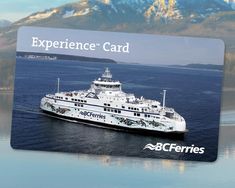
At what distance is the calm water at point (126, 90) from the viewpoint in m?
3.66

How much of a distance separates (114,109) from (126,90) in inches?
6.1

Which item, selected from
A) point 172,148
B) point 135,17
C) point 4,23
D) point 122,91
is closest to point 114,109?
point 122,91

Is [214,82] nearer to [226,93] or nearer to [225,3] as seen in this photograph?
[226,93]

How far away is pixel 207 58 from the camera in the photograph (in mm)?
3635

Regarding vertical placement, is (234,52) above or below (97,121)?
above

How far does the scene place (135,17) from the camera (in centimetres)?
376

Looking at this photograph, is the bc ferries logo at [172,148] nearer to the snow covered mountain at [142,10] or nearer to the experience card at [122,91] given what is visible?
the experience card at [122,91]

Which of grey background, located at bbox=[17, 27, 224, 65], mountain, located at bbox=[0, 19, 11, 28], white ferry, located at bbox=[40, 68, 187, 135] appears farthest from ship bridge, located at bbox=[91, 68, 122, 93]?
mountain, located at bbox=[0, 19, 11, 28]

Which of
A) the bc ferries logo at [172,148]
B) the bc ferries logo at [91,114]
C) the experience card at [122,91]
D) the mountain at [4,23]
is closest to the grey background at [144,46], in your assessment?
the experience card at [122,91]

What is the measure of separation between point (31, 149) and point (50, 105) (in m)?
0.32

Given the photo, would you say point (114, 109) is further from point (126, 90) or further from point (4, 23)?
point (4, 23)

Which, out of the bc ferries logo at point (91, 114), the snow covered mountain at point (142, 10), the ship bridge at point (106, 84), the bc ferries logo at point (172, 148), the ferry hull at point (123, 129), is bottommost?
the bc ferries logo at point (172, 148)

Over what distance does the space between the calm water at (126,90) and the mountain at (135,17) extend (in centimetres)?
21

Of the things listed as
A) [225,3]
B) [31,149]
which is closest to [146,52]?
[225,3]
